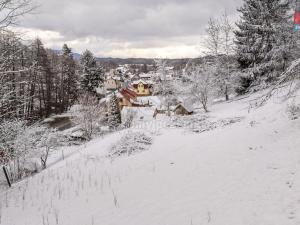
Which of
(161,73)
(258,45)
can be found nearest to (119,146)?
(258,45)

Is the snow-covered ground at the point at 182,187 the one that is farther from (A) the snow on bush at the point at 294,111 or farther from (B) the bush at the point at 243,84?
(B) the bush at the point at 243,84

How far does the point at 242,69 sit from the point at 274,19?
5.45m

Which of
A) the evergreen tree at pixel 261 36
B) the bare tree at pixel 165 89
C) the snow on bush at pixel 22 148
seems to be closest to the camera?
the snow on bush at pixel 22 148

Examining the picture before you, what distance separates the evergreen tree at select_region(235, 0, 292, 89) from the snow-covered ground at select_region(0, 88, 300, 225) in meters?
12.8

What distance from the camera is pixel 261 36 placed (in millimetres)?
22875

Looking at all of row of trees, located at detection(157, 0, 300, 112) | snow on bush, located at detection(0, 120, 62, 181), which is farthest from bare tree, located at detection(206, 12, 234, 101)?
snow on bush, located at detection(0, 120, 62, 181)

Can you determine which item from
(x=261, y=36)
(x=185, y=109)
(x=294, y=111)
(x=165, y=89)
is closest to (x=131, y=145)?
(x=294, y=111)

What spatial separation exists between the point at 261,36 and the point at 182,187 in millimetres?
20568

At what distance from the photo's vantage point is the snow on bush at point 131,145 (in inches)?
400

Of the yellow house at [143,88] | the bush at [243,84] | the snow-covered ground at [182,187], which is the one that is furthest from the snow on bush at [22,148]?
the yellow house at [143,88]

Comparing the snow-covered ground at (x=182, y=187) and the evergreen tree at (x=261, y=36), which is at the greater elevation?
the evergreen tree at (x=261, y=36)

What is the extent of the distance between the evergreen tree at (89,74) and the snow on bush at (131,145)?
131ft

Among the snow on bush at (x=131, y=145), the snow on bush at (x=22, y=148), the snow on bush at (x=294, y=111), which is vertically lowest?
the snow on bush at (x=22, y=148)

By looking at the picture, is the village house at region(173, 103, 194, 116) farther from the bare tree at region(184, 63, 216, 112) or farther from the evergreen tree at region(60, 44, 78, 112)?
the evergreen tree at region(60, 44, 78, 112)
